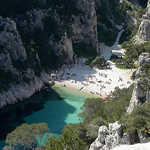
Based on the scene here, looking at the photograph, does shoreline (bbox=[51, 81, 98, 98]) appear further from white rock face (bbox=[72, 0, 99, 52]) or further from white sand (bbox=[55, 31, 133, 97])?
white rock face (bbox=[72, 0, 99, 52])

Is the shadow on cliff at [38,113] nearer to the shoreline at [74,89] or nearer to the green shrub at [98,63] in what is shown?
the shoreline at [74,89]

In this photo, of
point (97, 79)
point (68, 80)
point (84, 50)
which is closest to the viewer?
point (68, 80)

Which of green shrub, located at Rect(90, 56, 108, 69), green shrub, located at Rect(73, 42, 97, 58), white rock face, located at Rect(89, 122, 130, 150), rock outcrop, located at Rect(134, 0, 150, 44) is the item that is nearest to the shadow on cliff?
white rock face, located at Rect(89, 122, 130, 150)

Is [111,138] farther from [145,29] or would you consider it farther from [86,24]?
[86,24]

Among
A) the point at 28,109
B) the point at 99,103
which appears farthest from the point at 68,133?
the point at 28,109

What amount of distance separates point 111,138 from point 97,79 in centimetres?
3704

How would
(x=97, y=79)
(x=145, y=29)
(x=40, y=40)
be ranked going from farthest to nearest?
(x=145, y=29) → (x=40, y=40) → (x=97, y=79)

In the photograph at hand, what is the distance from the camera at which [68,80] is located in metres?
56.8

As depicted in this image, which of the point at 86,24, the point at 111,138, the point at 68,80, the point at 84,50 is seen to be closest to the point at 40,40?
the point at 68,80

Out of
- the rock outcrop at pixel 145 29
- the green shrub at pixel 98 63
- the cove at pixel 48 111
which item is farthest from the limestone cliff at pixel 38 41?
the rock outcrop at pixel 145 29

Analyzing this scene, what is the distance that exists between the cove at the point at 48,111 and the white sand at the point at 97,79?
3552mm

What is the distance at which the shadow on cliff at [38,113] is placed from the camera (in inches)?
1473

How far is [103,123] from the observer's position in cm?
2638

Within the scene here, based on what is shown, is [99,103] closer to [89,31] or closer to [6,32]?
[6,32]
